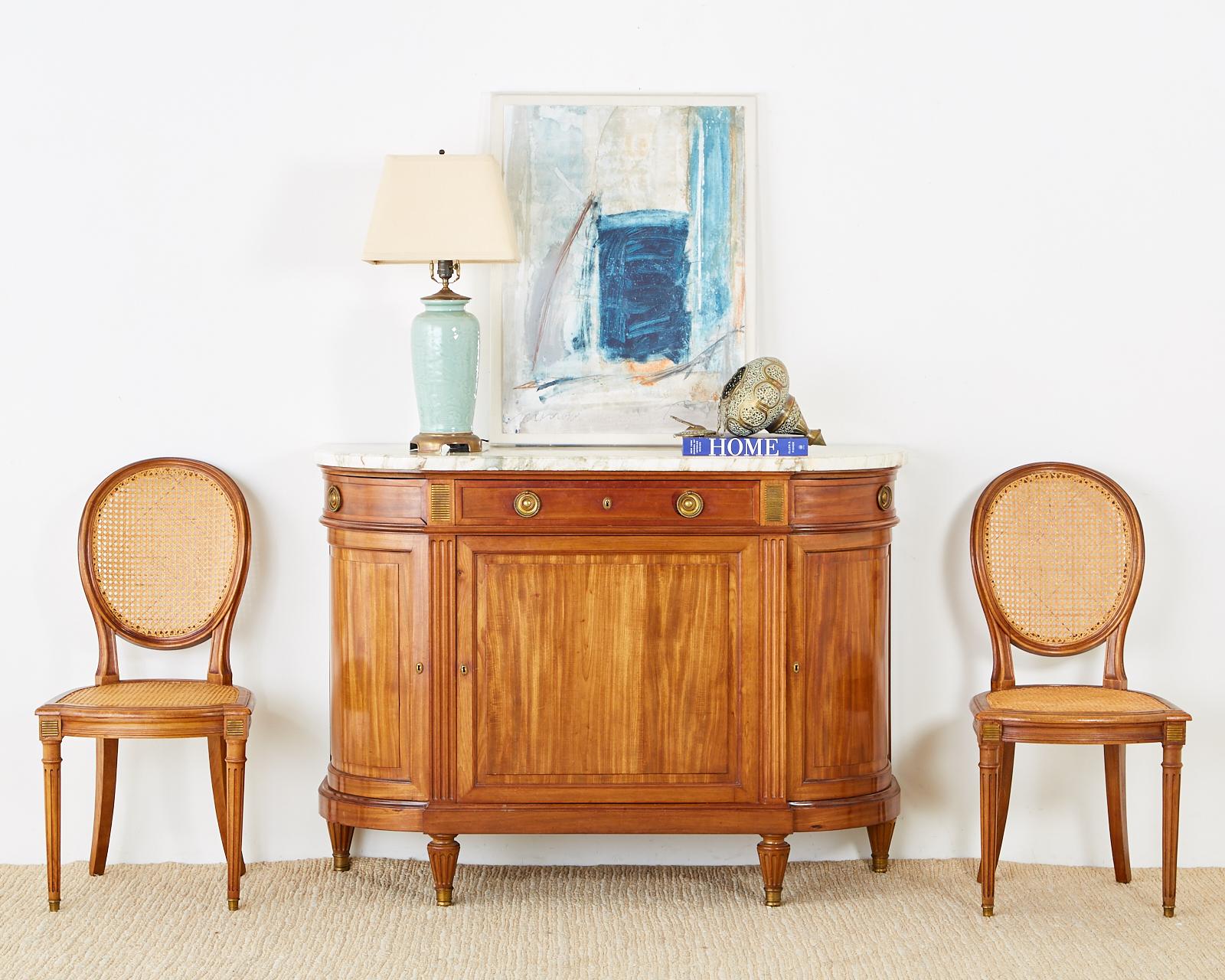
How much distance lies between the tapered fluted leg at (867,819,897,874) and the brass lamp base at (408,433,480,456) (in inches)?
55.2

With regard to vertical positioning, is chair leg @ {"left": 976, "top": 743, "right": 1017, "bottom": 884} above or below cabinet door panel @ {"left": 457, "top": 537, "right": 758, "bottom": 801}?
below

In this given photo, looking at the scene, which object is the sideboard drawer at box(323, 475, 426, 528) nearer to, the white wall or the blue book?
the white wall

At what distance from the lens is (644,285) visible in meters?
3.27

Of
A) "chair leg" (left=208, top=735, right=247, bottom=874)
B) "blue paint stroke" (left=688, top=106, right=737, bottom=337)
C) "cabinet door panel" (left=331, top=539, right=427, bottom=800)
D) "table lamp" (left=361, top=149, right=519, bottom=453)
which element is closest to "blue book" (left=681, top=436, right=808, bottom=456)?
"blue paint stroke" (left=688, top=106, right=737, bottom=337)

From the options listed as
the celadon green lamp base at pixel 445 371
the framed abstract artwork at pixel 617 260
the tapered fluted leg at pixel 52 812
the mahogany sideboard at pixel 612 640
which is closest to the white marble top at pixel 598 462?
the mahogany sideboard at pixel 612 640

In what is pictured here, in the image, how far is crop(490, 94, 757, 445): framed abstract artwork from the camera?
128 inches

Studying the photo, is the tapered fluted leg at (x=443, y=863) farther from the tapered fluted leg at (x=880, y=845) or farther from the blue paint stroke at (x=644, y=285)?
the blue paint stroke at (x=644, y=285)

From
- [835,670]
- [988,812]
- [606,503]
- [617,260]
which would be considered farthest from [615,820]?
[617,260]

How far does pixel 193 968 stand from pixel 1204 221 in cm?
304

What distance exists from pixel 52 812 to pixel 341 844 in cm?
69

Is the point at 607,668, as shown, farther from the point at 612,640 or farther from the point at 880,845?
the point at 880,845

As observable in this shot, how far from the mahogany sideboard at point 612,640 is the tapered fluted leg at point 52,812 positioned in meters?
0.74

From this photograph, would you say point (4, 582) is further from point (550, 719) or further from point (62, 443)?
point (550, 719)

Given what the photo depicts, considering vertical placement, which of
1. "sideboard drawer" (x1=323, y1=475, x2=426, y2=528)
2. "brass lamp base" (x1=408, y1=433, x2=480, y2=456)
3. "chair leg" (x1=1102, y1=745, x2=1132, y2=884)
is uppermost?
"brass lamp base" (x1=408, y1=433, x2=480, y2=456)
